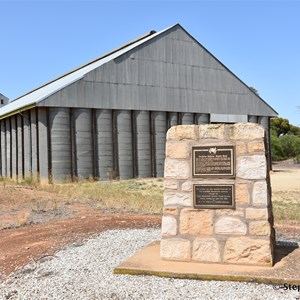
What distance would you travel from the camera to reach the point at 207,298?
6.19 meters

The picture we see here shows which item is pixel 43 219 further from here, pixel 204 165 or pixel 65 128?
pixel 65 128

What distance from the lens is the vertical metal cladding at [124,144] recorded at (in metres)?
29.8

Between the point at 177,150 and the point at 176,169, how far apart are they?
12.7 inches

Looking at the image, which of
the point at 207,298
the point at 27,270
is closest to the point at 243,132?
the point at 207,298

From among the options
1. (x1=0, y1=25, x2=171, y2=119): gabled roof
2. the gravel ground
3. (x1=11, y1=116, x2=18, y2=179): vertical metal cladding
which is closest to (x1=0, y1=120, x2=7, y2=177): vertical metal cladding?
(x1=0, y1=25, x2=171, y2=119): gabled roof

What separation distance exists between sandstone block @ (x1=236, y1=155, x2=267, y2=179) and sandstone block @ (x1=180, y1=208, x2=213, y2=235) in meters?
0.84

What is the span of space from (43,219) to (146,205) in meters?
3.65

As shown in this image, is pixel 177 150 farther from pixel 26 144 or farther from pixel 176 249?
pixel 26 144

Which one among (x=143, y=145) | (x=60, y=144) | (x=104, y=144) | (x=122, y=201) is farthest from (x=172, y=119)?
(x=122, y=201)

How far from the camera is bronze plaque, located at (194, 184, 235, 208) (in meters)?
7.65

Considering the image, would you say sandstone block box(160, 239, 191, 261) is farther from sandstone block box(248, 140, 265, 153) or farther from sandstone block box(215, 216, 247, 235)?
sandstone block box(248, 140, 265, 153)

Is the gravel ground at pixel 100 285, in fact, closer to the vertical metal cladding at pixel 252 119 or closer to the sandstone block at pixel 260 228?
the sandstone block at pixel 260 228

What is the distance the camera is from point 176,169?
7.92 m

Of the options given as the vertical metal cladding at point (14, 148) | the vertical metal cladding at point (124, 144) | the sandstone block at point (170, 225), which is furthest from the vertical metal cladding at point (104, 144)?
the sandstone block at point (170, 225)
